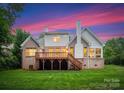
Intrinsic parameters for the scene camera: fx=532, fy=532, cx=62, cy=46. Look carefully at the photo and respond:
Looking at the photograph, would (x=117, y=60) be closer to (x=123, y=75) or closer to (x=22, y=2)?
(x=123, y=75)

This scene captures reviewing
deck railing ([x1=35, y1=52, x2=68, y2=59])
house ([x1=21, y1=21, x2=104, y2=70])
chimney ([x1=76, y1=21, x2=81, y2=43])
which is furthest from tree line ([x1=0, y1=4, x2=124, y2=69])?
chimney ([x1=76, y1=21, x2=81, y2=43])

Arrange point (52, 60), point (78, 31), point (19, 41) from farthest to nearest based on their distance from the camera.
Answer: point (52, 60) < point (78, 31) < point (19, 41)

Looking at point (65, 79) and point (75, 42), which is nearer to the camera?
point (65, 79)

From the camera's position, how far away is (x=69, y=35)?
1428 centimetres

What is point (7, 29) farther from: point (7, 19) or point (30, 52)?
point (30, 52)

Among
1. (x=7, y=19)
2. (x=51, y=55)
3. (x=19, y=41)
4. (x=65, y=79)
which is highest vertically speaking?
(x=7, y=19)

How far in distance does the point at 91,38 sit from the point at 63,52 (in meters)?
0.85

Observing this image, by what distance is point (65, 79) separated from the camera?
46.0 feet

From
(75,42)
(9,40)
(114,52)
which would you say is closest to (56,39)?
(75,42)

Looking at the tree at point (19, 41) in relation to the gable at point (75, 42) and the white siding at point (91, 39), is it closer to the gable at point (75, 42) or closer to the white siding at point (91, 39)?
the gable at point (75, 42)

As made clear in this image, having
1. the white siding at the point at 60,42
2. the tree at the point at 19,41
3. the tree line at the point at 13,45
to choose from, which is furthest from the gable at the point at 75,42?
the tree at the point at 19,41

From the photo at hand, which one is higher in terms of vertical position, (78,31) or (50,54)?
(78,31)

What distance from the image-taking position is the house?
14281 millimetres

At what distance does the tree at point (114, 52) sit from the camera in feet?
46.6
